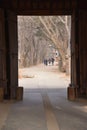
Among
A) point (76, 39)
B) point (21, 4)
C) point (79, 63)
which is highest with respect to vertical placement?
point (21, 4)

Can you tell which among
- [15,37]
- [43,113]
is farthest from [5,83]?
[43,113]

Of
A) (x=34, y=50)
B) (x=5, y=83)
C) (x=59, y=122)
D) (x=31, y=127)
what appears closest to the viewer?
(x=31, y=127)

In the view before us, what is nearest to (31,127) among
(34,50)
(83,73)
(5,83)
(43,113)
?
(43,113)

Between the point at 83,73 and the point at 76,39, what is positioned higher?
the point at 76,39

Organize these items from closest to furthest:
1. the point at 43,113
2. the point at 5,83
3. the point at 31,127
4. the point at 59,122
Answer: the point at 31,127 → the point at 59,122 → the point at 43,113 → the point at 5,83

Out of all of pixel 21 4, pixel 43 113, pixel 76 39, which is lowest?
pixel 43 113

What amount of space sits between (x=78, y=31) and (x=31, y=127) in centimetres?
827

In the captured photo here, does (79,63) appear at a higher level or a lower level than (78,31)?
lower

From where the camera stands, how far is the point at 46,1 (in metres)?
16.9

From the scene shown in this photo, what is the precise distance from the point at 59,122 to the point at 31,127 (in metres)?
1.00

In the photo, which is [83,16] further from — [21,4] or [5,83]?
[5,83]

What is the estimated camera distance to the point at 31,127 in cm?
951

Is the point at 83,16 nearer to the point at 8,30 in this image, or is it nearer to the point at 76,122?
the point at 8,30

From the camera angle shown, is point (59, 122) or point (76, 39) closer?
point (59, 122)
